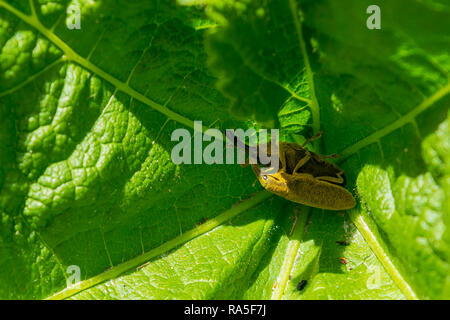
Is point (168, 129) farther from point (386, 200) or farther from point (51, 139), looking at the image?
point (386, 200)

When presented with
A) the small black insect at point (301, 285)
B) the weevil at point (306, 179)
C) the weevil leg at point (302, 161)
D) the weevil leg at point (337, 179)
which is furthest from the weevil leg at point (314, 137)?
the small black insect at point (301, 285)

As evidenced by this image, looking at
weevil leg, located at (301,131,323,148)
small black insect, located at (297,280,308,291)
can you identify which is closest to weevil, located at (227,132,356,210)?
weevil leg, located at (301,131,323,148)

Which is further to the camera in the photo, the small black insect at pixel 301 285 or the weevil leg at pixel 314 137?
the weevil leg at pixel 314 137

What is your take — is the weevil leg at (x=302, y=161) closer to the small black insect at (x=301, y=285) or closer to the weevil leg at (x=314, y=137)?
the weevil leg at (x=314, y=137)

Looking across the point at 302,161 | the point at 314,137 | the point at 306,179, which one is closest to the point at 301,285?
the point at 306,179

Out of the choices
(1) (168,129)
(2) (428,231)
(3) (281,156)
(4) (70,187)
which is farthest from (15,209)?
(2) (428,231)

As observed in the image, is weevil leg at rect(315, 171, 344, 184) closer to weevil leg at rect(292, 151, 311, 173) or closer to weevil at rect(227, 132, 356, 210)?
weevil at rect(227, 132, 356, 210)
